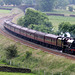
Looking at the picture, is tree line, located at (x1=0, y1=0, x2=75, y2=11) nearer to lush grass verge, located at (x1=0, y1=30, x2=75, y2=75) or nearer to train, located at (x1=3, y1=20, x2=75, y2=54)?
train, located at (x1=3, y1=20, x2=75, y2=54)

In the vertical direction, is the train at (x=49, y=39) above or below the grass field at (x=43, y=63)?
above

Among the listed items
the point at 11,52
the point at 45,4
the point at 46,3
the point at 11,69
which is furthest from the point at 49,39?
the point at 45,4

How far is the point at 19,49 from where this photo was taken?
145 feet

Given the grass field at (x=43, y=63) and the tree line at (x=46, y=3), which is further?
the tree line at (x=46, y=3)

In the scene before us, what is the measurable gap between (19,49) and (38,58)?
29.4 ft

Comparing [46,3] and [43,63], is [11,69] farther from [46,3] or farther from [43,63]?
[46,3]

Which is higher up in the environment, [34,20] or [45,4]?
[45,4]

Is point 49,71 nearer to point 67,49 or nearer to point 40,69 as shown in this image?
point 40,69

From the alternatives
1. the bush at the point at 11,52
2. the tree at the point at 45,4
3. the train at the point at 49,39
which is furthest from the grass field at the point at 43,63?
the tree at the point at 45,4

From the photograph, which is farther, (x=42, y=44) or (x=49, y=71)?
(x=42, y=44)

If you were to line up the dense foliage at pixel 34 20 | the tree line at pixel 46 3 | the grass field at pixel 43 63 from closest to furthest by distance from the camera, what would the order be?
1. the grass field at pixel 43 63
2. the dense foliage at pixel 34 20
3. the tree line at pixel 46 3

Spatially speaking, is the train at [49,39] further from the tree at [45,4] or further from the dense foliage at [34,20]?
the tree at [45,4]

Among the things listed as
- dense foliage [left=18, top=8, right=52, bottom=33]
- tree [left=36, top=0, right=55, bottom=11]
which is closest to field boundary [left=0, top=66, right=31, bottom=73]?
dense foliage [left=18, top=8, right=52, bottom=33]

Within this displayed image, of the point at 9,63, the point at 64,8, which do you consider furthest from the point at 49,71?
the point at 64,8
